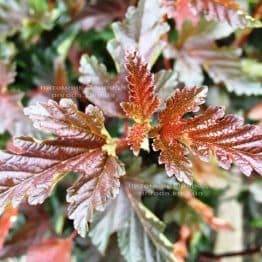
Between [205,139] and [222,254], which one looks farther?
[222,254]

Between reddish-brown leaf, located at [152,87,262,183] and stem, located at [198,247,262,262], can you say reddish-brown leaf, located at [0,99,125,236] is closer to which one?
reddish-brown leaf, located at [152,87,262,183]

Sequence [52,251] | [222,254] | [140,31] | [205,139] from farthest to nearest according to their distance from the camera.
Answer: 1. [222,254]
2. [52,251]
3. [140,31]
4. [205,139]

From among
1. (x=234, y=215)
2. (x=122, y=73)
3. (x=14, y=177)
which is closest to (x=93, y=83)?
(x=122, y=73)

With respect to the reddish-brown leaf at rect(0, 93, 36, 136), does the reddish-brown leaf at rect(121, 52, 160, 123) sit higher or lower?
lower

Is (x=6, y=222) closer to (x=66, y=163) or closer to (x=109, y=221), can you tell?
(x=109, y=221)

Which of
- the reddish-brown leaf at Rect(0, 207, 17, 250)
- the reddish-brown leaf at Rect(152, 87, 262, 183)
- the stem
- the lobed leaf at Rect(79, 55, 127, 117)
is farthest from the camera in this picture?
the stem

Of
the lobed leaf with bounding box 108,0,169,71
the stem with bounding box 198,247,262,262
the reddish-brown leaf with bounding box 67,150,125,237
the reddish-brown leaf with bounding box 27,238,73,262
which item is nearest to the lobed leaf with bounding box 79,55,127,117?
the lobed leaf with bounding box 108,0,169,71

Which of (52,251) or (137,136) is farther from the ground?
(137,136)

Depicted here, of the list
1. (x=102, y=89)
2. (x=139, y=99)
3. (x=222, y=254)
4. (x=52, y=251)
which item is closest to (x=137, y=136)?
(x=139, y=99)
